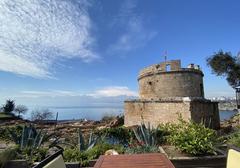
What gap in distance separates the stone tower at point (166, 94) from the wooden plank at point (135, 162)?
1109cm

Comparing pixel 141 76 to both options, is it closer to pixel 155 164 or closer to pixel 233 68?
pixel 233 68

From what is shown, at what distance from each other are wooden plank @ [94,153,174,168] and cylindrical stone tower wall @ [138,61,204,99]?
1519cm

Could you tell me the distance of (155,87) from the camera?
60.5ft

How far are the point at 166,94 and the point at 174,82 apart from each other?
1.16 m

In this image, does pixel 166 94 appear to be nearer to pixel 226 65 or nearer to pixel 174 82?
pixel 174 82

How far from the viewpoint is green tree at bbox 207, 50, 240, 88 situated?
17.3 metres

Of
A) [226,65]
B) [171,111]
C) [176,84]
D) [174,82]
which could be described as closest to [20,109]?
[174,82]

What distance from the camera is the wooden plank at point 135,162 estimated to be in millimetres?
2536

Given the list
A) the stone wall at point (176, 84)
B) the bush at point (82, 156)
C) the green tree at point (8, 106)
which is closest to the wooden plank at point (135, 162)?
the bush at point (82, 156)

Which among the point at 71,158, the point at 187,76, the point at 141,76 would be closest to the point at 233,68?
the point at 187,76

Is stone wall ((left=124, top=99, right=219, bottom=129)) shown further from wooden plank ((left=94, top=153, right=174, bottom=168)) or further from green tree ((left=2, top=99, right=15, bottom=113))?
green tree ((left=2, top=99, right=15, bottom=113))

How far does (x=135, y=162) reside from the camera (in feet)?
8.79

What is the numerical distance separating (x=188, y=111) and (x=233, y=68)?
730 cm

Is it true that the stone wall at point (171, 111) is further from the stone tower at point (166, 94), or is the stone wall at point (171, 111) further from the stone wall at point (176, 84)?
the stone wall at point (176, 84)
